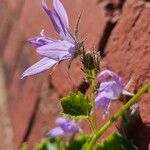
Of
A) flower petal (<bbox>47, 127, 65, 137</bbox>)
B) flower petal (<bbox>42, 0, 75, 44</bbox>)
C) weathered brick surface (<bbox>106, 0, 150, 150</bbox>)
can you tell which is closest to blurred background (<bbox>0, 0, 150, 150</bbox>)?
weathered brick surface (<bbox>106, 0, 150, 150</bbox>)

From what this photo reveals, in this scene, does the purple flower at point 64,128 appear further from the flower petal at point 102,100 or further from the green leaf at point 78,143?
the flower petal at point 102,100

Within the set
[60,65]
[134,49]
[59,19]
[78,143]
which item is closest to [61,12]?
[59,19]

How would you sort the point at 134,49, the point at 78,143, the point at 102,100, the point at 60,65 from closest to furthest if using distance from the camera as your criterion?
the point at 102,100 < the point at 134,49 < the point at 78,143 < the point at 60,65

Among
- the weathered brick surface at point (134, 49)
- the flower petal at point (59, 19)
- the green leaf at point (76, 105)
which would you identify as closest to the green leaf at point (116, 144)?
the weathered brick surface at point (134, 49)

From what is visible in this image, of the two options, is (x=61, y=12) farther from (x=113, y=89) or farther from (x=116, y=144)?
(x=116, y=144)

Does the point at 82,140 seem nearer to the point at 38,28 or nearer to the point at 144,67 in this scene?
the point at 144,67

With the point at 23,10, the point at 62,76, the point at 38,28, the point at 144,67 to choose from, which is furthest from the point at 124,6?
the point at 23,10
